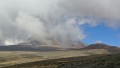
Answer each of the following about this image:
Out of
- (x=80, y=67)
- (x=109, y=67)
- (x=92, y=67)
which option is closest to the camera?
(x=109, y=67)

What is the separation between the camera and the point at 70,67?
8794cm

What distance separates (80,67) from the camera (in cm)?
8338

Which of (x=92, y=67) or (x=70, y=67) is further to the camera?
(x=70, y=67)

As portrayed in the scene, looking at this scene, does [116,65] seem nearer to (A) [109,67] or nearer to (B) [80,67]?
(A) [109,67]

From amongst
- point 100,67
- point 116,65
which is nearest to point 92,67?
point 100,67

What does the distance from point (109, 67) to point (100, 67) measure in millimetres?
4160

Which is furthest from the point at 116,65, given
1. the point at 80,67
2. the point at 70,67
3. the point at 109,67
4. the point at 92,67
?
the point at 70,67

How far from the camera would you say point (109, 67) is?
68.4 meters

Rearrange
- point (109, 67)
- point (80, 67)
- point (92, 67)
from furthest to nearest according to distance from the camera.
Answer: point (80, 67)
point (92, 67)
point (109, 67)

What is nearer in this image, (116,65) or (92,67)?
(116,65)

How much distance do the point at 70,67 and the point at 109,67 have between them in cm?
2171

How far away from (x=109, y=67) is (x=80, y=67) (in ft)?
53.5

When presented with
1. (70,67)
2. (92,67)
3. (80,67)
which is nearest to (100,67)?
(92,67)

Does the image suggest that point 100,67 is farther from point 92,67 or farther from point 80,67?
point 80,67
